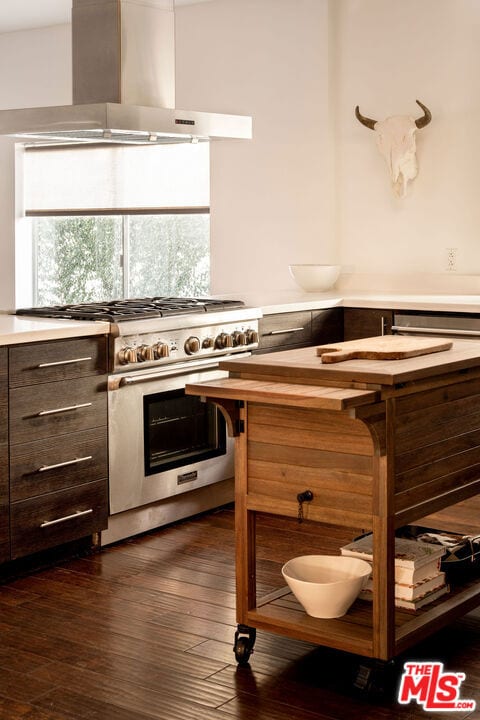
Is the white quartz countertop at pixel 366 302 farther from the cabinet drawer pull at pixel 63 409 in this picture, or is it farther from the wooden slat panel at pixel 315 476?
the wooden slat panel at pixel 315 476

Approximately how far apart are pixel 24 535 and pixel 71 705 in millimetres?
1087

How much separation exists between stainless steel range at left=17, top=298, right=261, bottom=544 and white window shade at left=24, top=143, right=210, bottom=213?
7.30 ft

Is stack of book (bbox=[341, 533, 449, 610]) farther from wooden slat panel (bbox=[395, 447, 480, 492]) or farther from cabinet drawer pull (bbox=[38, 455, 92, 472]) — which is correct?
cabinet drawer pull (bbox=[38, 455, 92, 472])

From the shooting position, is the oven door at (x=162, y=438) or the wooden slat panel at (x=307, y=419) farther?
the oven door at (x=162, y=438)

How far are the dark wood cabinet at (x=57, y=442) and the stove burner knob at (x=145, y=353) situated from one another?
0.17 metres

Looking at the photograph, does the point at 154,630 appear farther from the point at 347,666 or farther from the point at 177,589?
the point at 347,666

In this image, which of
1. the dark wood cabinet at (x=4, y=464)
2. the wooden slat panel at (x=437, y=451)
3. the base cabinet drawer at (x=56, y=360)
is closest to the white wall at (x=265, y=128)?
the base cabinet drawer at (x=56, y=360)

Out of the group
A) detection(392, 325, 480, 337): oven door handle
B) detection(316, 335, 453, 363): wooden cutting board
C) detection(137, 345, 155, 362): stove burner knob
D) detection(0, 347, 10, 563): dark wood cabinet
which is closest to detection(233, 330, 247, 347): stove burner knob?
detection(137, 345, 155, 362): stove burner knob

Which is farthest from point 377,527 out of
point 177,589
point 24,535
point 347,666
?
point 24,535

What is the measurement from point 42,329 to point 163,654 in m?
1.32

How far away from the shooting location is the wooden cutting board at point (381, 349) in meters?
2.87

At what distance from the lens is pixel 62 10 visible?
6.82 metres

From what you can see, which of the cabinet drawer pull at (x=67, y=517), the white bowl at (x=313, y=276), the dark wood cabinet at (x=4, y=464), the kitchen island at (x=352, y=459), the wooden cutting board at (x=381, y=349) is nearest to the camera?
the kitchen island at (x=352, y=459)

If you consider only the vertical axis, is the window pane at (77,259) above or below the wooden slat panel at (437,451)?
above
